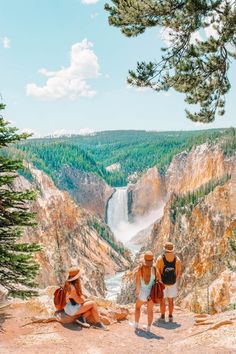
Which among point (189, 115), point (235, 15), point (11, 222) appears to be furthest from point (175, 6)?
point (11, 222)

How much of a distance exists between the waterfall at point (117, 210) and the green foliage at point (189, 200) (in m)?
71.1

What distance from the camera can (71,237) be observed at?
94250 mm

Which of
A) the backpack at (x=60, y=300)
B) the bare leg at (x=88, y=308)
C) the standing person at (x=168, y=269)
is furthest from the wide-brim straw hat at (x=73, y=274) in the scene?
the standing person at (x=168, y=269)

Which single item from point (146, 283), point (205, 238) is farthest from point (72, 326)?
point (205, 238)

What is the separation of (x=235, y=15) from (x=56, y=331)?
860 centimetres

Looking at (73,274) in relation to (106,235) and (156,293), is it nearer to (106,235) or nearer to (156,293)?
(156,293)

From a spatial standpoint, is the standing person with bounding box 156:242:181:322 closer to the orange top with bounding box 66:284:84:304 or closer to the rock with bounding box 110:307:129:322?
the rock with bounding box 110:307:129:322

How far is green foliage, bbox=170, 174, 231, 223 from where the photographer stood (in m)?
84.4

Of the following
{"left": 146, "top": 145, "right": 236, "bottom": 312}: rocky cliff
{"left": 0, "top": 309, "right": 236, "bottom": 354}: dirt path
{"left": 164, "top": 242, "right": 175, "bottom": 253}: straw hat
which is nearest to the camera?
{"left": 0, "top": 309, "right": 236, "bottom": 354}: dirt path

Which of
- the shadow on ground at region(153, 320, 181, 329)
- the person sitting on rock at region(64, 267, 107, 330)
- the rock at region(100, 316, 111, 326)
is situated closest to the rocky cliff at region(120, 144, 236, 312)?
the shadow on ground at region(153, 320, 181, 329)

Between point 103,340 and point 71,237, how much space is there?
84.6m

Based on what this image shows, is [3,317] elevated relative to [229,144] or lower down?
lower down

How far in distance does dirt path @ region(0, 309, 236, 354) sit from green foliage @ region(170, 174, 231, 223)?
234 ft

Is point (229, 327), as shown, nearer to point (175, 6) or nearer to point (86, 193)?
point (175, 6)
